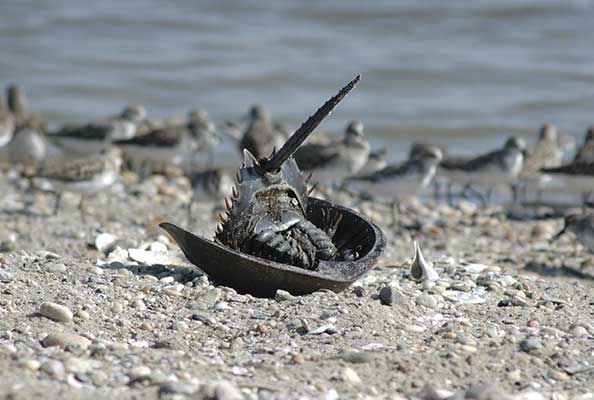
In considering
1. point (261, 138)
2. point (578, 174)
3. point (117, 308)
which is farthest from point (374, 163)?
point (117, 308)

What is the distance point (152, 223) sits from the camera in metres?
9.87

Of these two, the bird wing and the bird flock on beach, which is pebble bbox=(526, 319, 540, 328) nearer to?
the bird flock on beach

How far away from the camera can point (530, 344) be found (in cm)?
550

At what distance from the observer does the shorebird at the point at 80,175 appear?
11.1m

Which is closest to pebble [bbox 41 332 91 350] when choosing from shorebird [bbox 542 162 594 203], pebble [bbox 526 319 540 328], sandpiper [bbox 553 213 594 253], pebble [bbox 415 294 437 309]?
pebble [bbox 415 294 437 309]

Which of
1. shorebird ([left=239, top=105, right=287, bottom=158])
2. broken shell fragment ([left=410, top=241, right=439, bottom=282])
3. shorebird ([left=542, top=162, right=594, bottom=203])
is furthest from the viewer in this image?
shorebird ([left=239, top=105, right=287, bottom=158])

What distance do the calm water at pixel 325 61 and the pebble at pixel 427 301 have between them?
9582 millimetres

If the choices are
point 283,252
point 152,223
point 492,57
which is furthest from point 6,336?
point 492,57

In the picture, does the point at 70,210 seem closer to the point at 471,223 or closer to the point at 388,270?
the point at 471,223

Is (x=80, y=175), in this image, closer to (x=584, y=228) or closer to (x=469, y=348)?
(x=584, y=228)

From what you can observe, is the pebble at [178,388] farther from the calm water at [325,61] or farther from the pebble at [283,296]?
the calm water at [325,61]

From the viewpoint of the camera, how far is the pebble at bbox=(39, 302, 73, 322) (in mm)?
5609

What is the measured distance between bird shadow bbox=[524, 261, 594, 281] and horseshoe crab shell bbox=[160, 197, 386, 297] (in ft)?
10.9

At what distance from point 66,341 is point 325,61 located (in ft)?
53.6
